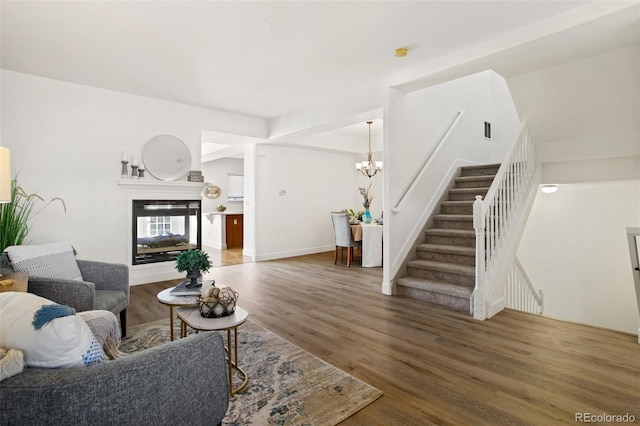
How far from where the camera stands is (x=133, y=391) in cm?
110

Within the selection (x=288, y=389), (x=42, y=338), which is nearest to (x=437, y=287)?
(x=288, y=389)

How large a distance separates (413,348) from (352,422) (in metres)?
1.06

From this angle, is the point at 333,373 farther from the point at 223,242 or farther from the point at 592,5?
the point at 223,242

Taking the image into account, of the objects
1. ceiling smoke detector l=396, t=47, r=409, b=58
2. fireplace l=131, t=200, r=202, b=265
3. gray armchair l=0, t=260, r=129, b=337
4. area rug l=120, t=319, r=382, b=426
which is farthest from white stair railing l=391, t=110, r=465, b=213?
fireplace l=131, t=200, r=202, b=265

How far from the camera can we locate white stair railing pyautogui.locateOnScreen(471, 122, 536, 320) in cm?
333

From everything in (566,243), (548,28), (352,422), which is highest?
(548,28)

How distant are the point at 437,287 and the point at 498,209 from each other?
3.75 ft

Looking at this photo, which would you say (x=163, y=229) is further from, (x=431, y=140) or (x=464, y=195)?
(x=464, y=195)

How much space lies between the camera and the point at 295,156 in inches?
285

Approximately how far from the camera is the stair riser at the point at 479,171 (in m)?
5.23

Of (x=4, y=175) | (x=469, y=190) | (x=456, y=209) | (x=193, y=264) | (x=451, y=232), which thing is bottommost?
(x=193, y=264)

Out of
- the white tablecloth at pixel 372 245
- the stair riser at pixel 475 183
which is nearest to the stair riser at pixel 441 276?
the white tablecloth at pixel 372 245

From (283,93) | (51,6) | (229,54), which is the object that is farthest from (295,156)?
(51,6)

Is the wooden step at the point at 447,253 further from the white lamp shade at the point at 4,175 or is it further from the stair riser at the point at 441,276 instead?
the white lamp shade at the point at 4,175
